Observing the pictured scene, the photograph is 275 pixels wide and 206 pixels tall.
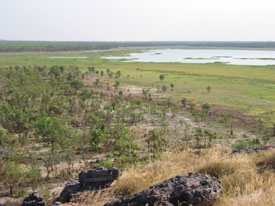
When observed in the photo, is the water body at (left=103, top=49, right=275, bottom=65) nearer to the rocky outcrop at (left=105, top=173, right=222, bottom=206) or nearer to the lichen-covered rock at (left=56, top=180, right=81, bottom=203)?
the lichen-covered rock at (left=56, top=180, right=81, bottom=203)

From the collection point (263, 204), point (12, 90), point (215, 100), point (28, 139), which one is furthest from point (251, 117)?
point (12, 90)

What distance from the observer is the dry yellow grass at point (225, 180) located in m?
5.49

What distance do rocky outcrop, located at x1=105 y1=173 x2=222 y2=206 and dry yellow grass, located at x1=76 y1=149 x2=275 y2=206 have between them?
0.29 m

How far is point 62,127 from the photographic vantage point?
1955 centimetres

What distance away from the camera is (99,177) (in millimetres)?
7457

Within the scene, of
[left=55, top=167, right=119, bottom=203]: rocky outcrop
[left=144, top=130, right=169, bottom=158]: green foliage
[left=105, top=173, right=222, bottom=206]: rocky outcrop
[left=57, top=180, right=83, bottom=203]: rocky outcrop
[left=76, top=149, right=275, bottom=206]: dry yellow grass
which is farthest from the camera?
[left=144, top=130, right=169, bottom=158]: green foliage

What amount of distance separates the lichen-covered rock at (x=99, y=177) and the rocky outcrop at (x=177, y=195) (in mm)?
1880

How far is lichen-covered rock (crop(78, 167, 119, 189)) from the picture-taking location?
24.3 ft

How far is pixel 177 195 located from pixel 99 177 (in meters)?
2.70

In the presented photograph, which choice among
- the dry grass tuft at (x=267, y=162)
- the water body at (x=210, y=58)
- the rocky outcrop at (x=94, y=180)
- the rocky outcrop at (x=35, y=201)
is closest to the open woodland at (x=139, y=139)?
the dry grass tuft at (x=267, y=162)

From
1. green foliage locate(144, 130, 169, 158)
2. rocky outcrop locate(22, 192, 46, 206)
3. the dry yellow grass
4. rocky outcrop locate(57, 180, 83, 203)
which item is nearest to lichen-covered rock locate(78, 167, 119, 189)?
rocky outcrop locate(57, 180, 83, 203)

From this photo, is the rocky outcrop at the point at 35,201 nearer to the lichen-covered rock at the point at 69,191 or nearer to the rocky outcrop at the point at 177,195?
the lichen-covered rock at the point at 69,191

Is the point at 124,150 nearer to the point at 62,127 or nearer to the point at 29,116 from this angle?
the point at 62,127

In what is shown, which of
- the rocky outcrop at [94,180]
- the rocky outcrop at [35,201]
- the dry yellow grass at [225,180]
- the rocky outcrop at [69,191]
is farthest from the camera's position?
the rocky outcrop at [35,201]
